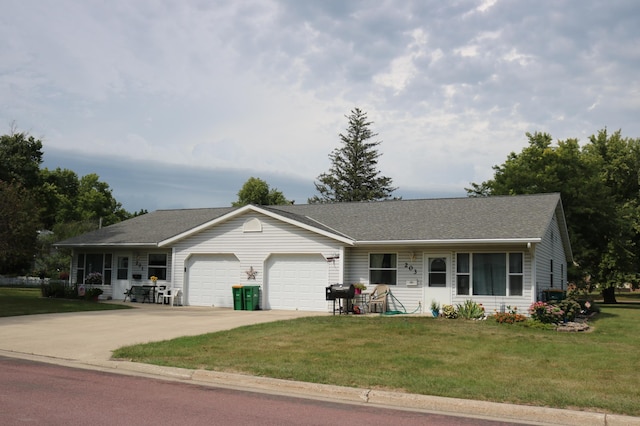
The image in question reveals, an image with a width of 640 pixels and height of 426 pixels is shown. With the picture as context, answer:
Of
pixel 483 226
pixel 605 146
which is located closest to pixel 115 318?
pixel 483 226

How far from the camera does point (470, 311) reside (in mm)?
19047

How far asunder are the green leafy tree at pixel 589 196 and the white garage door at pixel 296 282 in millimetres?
18348

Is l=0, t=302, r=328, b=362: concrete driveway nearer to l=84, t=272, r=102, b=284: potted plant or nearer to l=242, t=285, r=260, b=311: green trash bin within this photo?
l=242, t=285, r=260, b=311: green trash bin

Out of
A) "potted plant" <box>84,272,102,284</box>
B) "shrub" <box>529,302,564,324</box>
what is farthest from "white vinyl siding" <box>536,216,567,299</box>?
"potted plant" <box>84,272,102,284</box>

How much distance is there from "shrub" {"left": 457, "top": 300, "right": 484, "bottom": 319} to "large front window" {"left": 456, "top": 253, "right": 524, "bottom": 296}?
2.45 ft

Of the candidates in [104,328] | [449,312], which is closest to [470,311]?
[449,312]

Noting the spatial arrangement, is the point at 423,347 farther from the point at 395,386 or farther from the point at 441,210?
the point at 441,210

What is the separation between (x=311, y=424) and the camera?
264 inches

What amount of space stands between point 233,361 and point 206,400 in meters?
2.53

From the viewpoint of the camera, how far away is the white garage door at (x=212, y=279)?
77.4ft

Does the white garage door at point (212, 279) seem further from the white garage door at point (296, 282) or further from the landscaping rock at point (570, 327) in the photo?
the landscaping rock at point (570, 327)

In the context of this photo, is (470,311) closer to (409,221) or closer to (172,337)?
(409,221)

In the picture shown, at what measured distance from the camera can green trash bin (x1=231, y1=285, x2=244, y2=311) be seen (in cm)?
2222

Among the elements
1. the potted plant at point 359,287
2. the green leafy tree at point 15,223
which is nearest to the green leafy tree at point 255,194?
the green leafy tree at point 15,223
